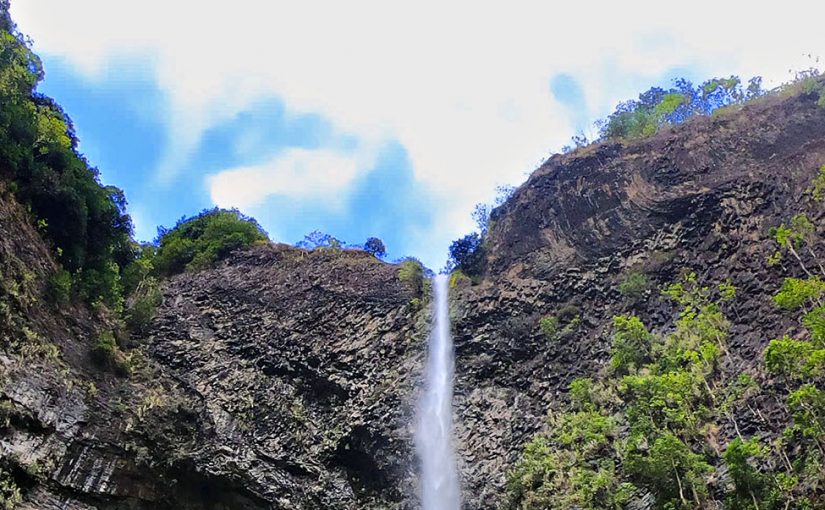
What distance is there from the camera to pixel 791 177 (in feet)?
65.0

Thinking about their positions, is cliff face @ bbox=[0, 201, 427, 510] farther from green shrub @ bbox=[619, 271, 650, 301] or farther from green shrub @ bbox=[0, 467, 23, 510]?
green shrub @ bbox=[619, 271, 650, 301]

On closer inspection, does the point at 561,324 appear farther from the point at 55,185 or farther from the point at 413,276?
the point at 55,185

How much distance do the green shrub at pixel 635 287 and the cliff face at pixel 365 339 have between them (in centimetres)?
26

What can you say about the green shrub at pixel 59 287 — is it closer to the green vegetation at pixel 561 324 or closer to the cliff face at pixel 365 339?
the cliff face at pixel 365 339

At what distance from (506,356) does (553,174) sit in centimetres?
914

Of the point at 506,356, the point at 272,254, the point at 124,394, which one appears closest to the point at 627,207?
the point at 506,356

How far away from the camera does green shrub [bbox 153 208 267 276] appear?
2770 cm

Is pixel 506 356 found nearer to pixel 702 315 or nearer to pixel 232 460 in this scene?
pixel 702 315

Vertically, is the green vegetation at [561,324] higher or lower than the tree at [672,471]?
higher

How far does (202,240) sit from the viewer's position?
28.8 meters

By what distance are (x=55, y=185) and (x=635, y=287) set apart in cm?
1691

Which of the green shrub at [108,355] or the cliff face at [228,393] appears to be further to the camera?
the green shrub at [108,355]

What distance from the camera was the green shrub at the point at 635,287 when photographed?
20234 mm

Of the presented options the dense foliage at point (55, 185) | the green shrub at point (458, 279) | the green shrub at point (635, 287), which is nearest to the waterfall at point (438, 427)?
the green shrub at point (458, 279)
